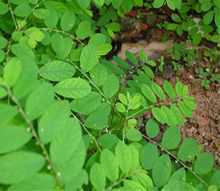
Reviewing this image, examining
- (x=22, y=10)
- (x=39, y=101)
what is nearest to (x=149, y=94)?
(x=22, y=10)

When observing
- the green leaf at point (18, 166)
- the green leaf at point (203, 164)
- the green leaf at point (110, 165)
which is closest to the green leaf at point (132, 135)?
the green leaf at point (203, 164)

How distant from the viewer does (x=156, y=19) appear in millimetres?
3664

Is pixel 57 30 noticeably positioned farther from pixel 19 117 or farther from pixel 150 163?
pixel 19 117

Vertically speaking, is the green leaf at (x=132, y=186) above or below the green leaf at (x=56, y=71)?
below

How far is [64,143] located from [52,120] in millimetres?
62

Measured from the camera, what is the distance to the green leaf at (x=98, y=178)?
121 cm

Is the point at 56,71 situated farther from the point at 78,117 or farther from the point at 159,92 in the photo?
the point at 159,92

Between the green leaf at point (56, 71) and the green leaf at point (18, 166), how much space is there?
535 mm

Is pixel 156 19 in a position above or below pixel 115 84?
below

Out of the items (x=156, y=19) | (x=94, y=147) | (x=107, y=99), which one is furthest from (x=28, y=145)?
(x=156, y=19)

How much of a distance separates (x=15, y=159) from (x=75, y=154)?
15cm

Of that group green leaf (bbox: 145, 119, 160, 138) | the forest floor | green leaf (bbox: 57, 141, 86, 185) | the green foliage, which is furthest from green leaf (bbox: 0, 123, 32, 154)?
the forest floor

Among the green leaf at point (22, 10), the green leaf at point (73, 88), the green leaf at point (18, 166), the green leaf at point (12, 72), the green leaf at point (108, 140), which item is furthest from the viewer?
the green leaf at point (22, 10)

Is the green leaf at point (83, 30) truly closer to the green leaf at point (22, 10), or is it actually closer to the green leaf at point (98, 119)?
the green leaf at point (22, 10)
